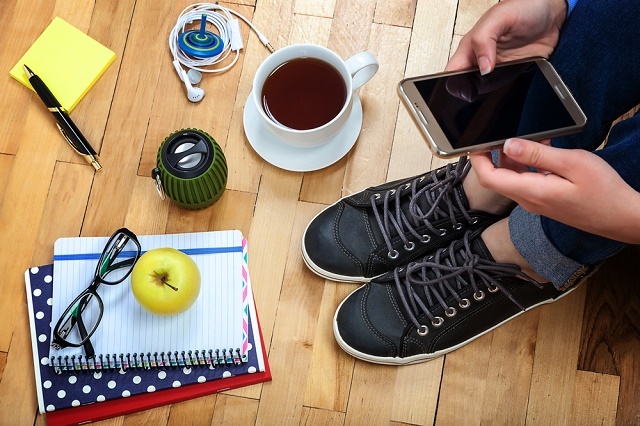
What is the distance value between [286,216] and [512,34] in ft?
1.63

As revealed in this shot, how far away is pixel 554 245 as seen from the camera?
34.8 inches

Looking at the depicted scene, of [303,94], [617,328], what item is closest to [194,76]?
[303,94]

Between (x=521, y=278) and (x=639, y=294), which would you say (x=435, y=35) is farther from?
(x=639, y=294)

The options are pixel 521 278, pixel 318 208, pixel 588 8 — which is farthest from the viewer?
pixel 318 208

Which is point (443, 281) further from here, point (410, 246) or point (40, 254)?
point (40, 254)

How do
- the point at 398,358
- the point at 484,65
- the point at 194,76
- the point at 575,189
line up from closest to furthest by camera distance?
the point at 575,189, the point at 484,65, the point at 398,358, the point at 194,76

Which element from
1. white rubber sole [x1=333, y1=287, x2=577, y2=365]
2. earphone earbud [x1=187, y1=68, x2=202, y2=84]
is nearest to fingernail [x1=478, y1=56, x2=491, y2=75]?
white rubber sole [x1=333, y1=287, x2=577, y2=365]

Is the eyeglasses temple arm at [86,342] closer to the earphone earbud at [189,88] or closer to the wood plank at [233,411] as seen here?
the wood plank at [233,411]

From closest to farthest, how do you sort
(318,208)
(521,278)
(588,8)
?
(588,8)
(521,278)
(318,208)

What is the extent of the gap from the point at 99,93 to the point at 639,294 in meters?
1.05

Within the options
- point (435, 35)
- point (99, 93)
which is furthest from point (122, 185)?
point (435, 35)

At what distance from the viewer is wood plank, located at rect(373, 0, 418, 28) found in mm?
1213

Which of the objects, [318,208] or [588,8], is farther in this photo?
[318,208]

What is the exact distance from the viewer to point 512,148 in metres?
0.77
